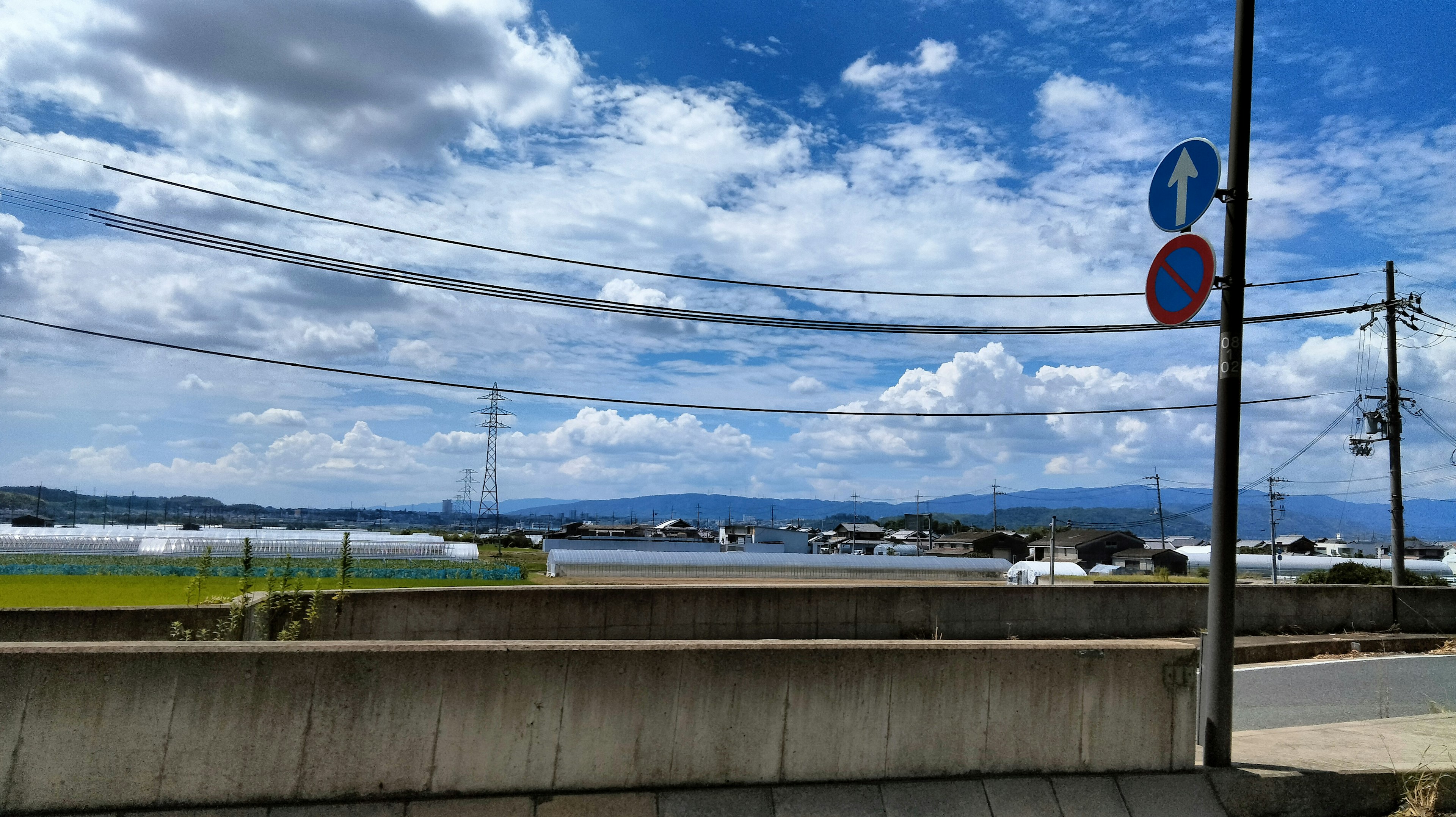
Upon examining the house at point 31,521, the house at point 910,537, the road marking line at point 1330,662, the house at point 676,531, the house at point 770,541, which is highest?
the road marking line at point 1330,662

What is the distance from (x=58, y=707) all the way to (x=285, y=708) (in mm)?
1175

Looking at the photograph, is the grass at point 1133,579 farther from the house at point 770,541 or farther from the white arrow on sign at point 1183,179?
the white arrow on sign at point 1183,179

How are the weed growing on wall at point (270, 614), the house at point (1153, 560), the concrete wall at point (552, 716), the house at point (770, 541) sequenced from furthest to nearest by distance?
the house at point (1153, 560) < the house at point (770, 541) < the weed growing on wall at point (270, 614) < the concrete wall at point (552, 716)

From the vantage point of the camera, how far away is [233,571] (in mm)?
33281

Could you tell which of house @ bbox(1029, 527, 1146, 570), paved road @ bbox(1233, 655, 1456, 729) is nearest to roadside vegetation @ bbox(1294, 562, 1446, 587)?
paved road @ bbox(1233, 655, 1456, 729)

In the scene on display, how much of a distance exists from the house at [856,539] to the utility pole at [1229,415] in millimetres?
104357

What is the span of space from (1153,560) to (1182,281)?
105755 millimetres

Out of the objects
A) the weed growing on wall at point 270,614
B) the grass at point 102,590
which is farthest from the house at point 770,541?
the weed growing on wall at point 270,614

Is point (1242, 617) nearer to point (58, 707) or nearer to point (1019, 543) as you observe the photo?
point (58, 707)

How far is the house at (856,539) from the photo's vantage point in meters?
122

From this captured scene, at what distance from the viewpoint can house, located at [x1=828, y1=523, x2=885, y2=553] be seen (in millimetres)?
121750

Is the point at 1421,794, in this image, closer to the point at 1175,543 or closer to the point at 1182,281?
the point at 1182,281

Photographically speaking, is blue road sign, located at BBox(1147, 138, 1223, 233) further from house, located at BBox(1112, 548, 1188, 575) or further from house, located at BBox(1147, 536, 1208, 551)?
house, located at BBox(1147, 536, 1208, 551)

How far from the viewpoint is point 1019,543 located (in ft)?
387
